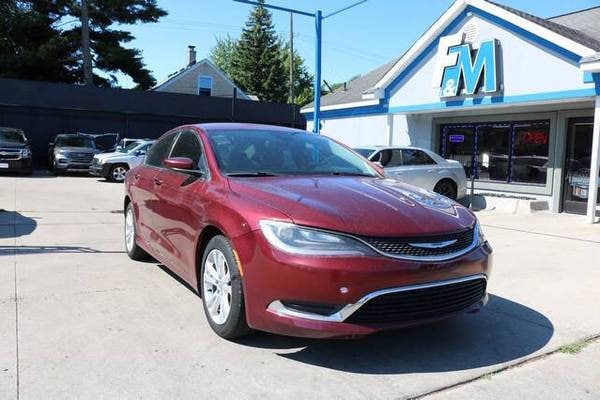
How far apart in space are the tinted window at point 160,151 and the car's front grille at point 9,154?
14793 millimetres

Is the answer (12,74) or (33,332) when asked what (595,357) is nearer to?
(33,332)

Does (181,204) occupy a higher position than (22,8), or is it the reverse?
(22,8)

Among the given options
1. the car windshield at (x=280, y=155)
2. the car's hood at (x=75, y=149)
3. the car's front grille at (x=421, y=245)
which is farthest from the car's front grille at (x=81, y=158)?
the car's front grille at (x=421, y=245)

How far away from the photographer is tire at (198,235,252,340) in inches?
149

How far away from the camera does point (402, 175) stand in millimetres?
12492

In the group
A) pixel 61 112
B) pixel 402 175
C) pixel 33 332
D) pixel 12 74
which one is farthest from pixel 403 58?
pixel 12 74

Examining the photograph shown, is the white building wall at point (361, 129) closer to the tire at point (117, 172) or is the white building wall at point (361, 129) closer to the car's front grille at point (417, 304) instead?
the tire at point (117, 172)

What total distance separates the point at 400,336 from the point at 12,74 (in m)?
34.9

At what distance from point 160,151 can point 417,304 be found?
351 cm

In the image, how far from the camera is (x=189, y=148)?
518cm

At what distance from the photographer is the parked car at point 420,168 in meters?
12.5

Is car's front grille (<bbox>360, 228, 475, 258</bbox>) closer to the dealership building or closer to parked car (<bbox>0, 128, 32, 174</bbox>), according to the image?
the dealership building

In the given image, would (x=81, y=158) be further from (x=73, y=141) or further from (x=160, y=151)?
(x=160, y=151)

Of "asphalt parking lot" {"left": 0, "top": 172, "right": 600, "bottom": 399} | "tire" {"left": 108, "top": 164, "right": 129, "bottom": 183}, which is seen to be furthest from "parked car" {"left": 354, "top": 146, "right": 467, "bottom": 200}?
"tire" {"left": 108, "top": 164, "right": 129, "bottom": 183}
